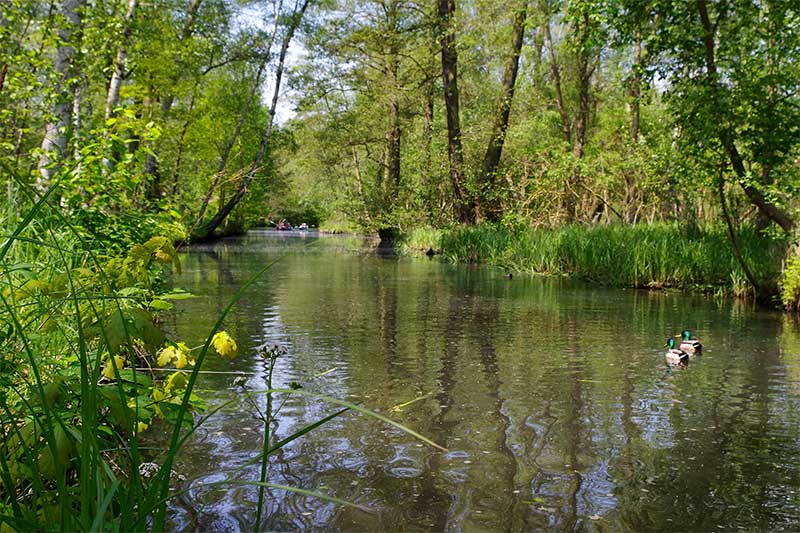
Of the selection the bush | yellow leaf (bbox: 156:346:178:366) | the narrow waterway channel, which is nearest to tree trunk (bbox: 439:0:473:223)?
the bush

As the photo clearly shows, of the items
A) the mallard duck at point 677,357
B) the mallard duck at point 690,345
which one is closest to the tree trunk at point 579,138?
the mallard duck at point 690,345

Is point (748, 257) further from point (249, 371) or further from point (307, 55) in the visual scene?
point (307, 55)

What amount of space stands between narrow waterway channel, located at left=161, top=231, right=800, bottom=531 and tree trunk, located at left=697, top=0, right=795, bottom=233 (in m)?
1.53

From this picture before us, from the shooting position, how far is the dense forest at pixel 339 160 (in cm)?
232

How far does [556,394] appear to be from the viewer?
16.6 ft

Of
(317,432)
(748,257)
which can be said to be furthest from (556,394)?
(748,257)

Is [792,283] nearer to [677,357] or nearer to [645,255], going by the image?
[645,255]

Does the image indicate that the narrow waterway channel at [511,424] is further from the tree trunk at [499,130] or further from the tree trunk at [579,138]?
the tree trunk at [499,130]

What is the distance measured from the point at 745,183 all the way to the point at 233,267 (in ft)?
37.5

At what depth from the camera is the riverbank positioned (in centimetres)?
1123

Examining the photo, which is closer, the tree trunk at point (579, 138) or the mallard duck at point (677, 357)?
the mallard duck at point (677, 357)

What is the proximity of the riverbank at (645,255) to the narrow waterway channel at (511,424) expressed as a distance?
86.0 inches

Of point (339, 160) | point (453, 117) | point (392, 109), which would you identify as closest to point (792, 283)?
point (453, 117)

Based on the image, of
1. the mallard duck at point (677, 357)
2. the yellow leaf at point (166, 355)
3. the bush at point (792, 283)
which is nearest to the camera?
the yellow leaf at point (166, 355)
